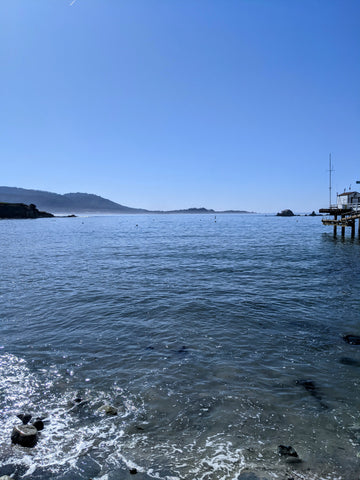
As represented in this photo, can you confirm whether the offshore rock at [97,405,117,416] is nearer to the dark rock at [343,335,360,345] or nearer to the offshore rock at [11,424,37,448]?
the offshore rock at [11,424,37,448]

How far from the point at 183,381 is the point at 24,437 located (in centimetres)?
396

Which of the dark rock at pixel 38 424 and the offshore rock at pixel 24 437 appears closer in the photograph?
the offshore rock at pixel 24 437

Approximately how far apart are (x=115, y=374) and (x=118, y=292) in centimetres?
902

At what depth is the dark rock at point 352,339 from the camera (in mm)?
10104

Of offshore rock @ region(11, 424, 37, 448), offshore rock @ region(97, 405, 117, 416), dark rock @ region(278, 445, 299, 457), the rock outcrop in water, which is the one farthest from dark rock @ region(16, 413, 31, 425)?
the rock outcrop in water

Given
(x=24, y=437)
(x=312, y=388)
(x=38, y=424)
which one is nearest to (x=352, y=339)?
(x=312, y=388)

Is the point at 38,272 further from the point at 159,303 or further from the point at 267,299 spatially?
the point at 267,299

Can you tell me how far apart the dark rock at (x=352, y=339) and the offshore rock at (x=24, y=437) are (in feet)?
33.5

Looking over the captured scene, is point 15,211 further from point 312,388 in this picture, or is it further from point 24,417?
point 312,388

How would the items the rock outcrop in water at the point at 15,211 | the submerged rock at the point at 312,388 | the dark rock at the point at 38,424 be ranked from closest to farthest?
the dark rock at the point at 38,424
the submerged rock at the point at 312,388
the rock outcrop in water at the point at 15,211

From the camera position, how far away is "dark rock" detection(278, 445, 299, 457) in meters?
5.24

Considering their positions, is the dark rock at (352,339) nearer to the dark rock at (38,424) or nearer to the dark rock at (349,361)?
the dark rock at (349,361)

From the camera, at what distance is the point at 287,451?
530 centimetres

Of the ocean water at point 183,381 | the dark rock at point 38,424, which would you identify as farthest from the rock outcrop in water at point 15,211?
the dark rock at point 38,424
